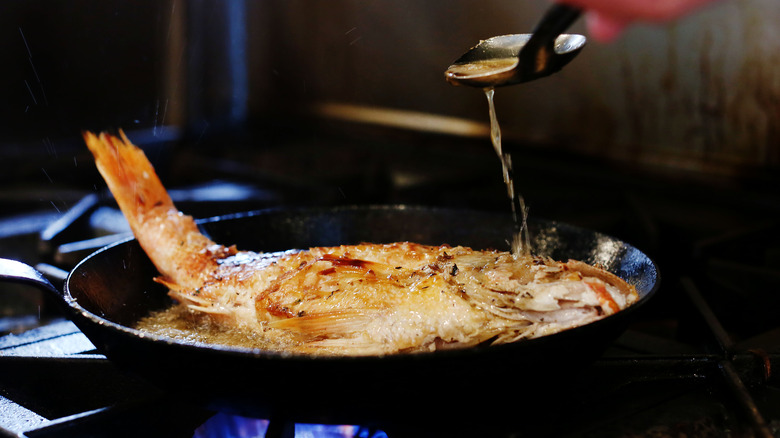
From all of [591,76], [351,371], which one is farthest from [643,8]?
[591,76]

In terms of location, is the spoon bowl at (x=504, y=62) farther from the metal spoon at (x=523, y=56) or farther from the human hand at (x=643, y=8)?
the human hand at (x=643, y=8)

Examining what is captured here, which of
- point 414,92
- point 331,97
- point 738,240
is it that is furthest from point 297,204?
point 738,240

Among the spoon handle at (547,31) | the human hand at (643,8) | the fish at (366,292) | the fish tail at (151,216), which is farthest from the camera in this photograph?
the fish tail at (151,216)

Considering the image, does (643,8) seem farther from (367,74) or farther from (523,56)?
(367,74)

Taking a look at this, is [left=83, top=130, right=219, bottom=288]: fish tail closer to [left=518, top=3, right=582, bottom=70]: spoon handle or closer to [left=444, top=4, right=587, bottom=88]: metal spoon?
[left=444, top=4, right=587, bottom=88]: metal spoon

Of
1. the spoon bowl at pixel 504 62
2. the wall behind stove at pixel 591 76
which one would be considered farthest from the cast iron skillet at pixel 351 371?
the wall behind stove at pixel 591 76

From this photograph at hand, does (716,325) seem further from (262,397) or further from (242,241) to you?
(242,241)
